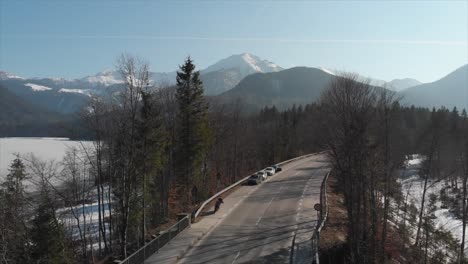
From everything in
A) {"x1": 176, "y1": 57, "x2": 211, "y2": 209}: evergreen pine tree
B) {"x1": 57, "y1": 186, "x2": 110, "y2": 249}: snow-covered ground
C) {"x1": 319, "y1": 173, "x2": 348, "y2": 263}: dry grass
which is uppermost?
{"x1": 176, "y1": 57, "x2": 211, "y2": 209}: evergreen pine tree

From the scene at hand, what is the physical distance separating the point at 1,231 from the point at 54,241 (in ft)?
32.7

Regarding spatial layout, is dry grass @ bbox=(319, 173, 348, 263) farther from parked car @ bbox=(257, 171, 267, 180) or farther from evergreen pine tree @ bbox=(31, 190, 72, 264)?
evergreen pine tree @ bbox=(31, 190, 72, 264)

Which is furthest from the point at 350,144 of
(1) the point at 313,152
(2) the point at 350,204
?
(1) the point at 313,152

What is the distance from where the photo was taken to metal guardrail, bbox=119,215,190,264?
18984 millimetres

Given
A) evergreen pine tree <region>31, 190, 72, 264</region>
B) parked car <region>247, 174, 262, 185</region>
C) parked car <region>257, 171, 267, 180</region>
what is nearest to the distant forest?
evergreen pine tree <region>31, 190, 72, 264</region>

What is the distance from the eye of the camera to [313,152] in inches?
4195

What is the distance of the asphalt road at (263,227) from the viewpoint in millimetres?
22734

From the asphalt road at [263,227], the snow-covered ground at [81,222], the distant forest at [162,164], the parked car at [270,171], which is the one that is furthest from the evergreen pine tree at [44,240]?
the parked car at [270,171]

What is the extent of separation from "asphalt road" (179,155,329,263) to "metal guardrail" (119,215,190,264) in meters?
1.65

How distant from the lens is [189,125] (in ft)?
155

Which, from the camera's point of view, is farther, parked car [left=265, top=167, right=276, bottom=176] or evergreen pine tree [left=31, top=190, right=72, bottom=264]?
parked car [left=265, top=167, right=276, bottom=176]

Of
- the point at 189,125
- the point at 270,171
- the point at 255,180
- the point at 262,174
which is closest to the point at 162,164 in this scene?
the point at 189,125

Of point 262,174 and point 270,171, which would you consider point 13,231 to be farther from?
point 270,171

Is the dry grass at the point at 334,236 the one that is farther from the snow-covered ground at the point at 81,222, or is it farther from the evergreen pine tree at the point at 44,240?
the snow-covered ground at the point at 81,222
